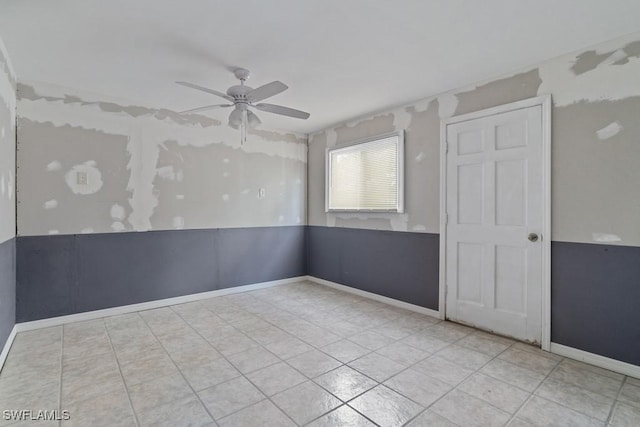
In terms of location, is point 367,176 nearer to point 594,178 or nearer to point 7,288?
point 594,178

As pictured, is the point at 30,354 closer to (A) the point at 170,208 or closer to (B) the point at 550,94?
(A) the point at 170,208

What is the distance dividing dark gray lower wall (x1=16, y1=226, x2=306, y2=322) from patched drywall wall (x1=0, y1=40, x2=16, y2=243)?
49cm

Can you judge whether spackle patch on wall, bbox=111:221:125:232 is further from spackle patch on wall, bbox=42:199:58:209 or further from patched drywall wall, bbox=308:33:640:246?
patched drywall wall, bbox=308:33:640:246

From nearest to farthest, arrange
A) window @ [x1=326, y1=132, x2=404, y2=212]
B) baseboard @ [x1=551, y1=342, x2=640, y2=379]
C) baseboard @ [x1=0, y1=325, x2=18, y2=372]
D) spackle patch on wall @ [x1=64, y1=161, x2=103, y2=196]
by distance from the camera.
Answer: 1. baseboard @ [x1=551, y1=342, x2=640, y2=379]
2. baseboard @ [x1=0, y1=325, x2=18, y2=372]
3. spackle patch on wall @ [x1=64, y1=161, x2=103, y2=196]
4. window @ [x1=326, y1=132, x2=404, y2=212]

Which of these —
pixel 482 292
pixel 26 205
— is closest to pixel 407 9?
pixel 482 292

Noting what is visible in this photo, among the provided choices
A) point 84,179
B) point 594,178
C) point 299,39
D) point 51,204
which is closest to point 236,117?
point 299,39

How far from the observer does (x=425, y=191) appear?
373 cm

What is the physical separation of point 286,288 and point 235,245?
103 centimetres

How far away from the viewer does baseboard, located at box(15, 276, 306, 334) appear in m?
3.27

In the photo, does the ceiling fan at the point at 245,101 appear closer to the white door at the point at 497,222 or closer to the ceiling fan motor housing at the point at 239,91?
the ceiling fan motor housing at the point at 239,91

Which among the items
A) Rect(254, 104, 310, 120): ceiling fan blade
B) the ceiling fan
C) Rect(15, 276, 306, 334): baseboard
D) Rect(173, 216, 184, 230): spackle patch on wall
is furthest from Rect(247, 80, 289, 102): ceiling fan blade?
Rect(15, 276, 306, 334): baseboard

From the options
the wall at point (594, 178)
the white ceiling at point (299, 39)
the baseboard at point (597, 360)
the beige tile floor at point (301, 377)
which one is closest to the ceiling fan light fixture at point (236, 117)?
the white ceiling at point (299, 39)

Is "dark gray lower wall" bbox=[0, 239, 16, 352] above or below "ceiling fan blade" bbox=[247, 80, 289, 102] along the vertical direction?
below

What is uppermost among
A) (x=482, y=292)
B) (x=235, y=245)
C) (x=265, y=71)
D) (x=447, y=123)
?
(x=265, y=71)
